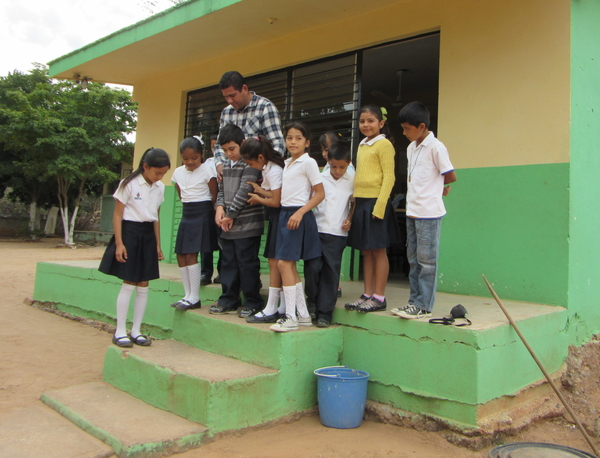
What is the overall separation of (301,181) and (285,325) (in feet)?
3.23

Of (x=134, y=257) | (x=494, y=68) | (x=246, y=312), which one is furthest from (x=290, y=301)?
(x=494, y=68)

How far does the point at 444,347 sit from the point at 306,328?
3.05ft

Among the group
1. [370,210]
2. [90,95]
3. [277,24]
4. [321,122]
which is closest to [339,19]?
[277,24]

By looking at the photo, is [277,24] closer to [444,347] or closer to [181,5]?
[181,5]

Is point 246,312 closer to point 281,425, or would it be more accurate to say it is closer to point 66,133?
point 281,425

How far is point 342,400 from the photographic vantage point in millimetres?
3072

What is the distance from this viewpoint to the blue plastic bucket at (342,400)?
3.07 m

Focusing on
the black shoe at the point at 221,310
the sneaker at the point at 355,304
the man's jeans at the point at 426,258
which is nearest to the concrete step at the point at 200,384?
the black shoe at the point at 221,310

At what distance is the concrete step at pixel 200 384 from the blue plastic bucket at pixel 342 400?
12.5 inches

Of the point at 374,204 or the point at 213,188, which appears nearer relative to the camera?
the point at 374,204

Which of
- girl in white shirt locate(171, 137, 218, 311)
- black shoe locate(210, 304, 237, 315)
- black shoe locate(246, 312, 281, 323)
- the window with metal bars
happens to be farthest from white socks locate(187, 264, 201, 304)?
the window with metal bars

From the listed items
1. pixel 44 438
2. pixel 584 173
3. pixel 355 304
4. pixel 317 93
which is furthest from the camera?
pixel 317 93

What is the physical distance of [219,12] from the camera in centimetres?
522

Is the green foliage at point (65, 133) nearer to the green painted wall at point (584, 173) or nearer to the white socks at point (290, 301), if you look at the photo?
the white socks at point (290, 301)
